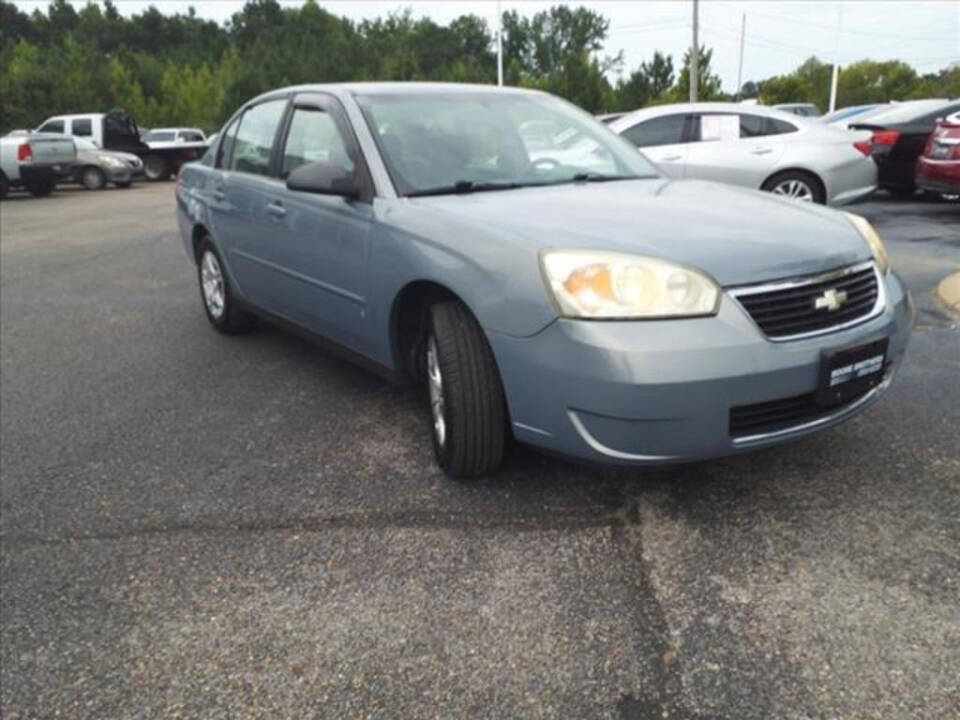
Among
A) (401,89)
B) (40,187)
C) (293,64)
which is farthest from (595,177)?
(293,64)

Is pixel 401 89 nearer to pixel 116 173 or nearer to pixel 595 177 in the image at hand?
pixel 595 177

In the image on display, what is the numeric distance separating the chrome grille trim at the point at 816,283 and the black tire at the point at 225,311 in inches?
133

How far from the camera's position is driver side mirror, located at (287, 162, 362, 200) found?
330 cm

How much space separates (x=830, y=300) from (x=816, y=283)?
8 centimetres

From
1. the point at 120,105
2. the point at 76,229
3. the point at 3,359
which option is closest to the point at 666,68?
the point at 120,105

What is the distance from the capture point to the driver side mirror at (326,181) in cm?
330

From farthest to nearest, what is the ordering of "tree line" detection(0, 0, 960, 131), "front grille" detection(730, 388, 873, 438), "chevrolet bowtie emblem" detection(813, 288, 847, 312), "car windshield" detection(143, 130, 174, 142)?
"tree line" detection(0, 0, 960, 131) < "car windshield" detection(143, 130, 174, 142) < "chevrolet bowtie emblem" detection(813, 288, 847, 312) < "front grille" detection(730, 388, 873, 438)

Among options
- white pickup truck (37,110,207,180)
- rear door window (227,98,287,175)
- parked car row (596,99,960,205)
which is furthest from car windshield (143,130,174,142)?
rear door window (227,98,287,175)

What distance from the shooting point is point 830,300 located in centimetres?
262

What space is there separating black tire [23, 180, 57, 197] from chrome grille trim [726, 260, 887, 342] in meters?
18.9

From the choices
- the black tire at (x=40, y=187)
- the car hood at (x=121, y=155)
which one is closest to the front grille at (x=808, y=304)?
the black tire at (x=40, y=187)

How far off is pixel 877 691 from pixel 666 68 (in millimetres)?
41615

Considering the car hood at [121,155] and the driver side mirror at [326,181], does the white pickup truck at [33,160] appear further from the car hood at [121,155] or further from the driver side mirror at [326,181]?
the driver side mirror at [326,181]

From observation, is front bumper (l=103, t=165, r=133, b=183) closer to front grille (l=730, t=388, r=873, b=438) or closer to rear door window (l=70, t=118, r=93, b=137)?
rear door window (l=70, t=118, r=93, b=137)
